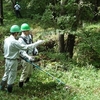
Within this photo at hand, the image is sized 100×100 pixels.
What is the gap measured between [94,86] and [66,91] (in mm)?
1030

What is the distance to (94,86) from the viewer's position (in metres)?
8.11

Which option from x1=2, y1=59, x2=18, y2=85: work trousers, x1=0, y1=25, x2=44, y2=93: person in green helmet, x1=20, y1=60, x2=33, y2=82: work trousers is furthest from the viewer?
x1=20, y1=60, x2=33, y2=82: work trousers

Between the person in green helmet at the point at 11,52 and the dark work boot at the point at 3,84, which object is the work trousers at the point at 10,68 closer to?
the person in green helmet at the point at 11,52

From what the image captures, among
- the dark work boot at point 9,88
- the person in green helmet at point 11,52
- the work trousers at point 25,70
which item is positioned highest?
the person in green helmet at point 11,52

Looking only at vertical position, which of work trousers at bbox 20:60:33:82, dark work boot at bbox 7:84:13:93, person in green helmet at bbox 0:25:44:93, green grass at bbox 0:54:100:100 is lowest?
green grass at bbox 0:54:100:100

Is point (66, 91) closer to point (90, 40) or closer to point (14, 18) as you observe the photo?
point (90, 40)

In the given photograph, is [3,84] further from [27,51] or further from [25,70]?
[27,51]

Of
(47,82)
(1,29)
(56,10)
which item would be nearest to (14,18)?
(1,29)

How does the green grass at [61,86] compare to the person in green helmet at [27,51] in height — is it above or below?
below

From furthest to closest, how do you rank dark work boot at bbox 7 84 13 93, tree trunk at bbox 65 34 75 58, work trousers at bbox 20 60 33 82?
tree trunk at bbox 65 34 75 58
work trousers at bbox 20 60 33 82
dark work boot at bbox 7 84 13 93

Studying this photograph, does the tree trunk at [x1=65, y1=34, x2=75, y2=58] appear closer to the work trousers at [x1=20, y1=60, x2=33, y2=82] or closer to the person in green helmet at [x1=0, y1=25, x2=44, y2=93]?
the work trousers at [x1=20, y1=60, x2=33, y2=82]

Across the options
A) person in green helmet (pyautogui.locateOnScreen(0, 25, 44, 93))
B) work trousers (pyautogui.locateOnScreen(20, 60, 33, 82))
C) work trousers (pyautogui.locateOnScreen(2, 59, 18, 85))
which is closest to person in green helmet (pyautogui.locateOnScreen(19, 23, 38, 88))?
work trousers (pyautogui.locateOnScreen(20, 60, 33, 82))

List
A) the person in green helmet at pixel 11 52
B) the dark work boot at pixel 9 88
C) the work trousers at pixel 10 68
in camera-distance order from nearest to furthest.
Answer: the person in green helmet at pixel 11 52 → the work trousers at pixel 10 68 → the dark work boot at pixel 9 88

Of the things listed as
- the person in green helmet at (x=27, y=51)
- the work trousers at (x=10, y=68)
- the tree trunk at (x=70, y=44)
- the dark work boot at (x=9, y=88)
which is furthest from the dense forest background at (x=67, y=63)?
the work trousers at (x=10, y=68)
